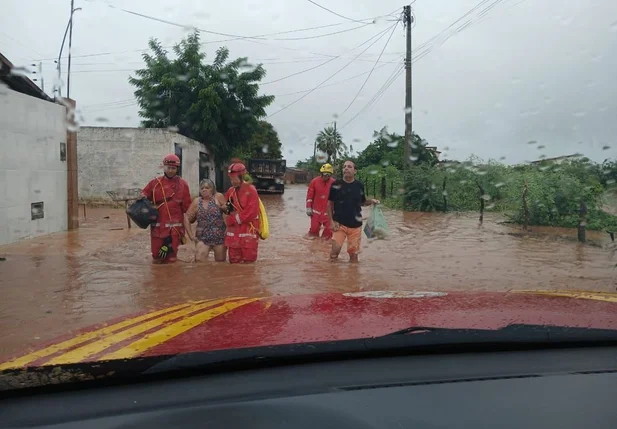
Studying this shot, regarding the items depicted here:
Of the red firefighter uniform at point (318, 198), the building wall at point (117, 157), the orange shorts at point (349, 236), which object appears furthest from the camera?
the building wall at point (117, 157)

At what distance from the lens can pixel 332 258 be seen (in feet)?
29.3

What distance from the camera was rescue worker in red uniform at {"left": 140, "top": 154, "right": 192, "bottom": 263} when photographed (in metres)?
7.73

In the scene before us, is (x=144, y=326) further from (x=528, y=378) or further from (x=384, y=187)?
(x=384, y=187)

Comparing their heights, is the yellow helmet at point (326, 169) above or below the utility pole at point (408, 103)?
below

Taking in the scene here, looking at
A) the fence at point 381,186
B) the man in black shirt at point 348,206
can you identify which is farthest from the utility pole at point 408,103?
the man in black shirt at point 348,206

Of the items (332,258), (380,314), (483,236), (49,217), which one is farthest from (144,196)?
(483,236)

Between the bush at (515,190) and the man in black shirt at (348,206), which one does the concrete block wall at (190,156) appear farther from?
the man in black shirt at (348,206)

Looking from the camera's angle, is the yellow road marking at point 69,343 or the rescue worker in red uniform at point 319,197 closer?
the yellow road marking at point 69,343

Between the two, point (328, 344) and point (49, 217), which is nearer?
point (328, 344)

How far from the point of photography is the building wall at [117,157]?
21031 mm

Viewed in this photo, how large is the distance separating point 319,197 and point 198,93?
1213 cm

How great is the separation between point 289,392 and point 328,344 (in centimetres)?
30

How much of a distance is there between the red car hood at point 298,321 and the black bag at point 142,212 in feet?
14.9

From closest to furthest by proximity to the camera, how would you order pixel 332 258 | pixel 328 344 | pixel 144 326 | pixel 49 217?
pixel 328 344
pixel 144 326
pixel 332 258
pixel 49 217
